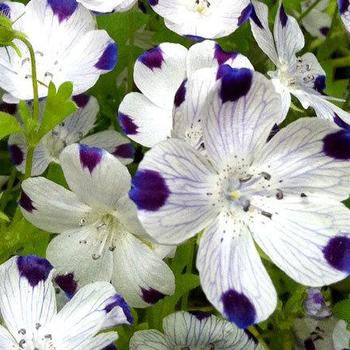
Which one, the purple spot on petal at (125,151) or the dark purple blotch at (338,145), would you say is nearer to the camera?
the dark purple blotch at (338,145)

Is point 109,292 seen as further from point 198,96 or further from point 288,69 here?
point 288,69

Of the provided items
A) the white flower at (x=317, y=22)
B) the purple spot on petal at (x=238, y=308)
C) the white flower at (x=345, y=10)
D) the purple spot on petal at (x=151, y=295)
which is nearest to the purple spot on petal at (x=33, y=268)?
the purple spot on petal at (x=151, y=295)

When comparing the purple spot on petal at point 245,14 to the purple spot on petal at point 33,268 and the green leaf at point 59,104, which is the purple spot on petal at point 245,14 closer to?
the green leaf at point 59,104

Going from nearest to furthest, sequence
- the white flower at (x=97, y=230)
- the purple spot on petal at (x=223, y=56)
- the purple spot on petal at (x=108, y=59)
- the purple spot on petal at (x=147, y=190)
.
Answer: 1. the purple spot on petal at (x=147, y=190)
2. the white flower at (x=97, y=230)
3. the purple spot on petal at (x=223, y=56)
4. the purple spot on petal at (x=108, y=59)

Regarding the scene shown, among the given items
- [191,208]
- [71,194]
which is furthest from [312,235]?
[71,194]

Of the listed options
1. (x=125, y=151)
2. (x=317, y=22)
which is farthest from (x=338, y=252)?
(x=317, y=22)

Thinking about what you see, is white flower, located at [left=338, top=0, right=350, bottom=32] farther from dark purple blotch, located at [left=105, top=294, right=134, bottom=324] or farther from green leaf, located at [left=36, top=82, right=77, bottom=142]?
dark purple blotch, located at [left=105, top=294, right=134, bottom=324]

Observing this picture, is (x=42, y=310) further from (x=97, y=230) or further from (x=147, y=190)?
(x=147, y=190)
